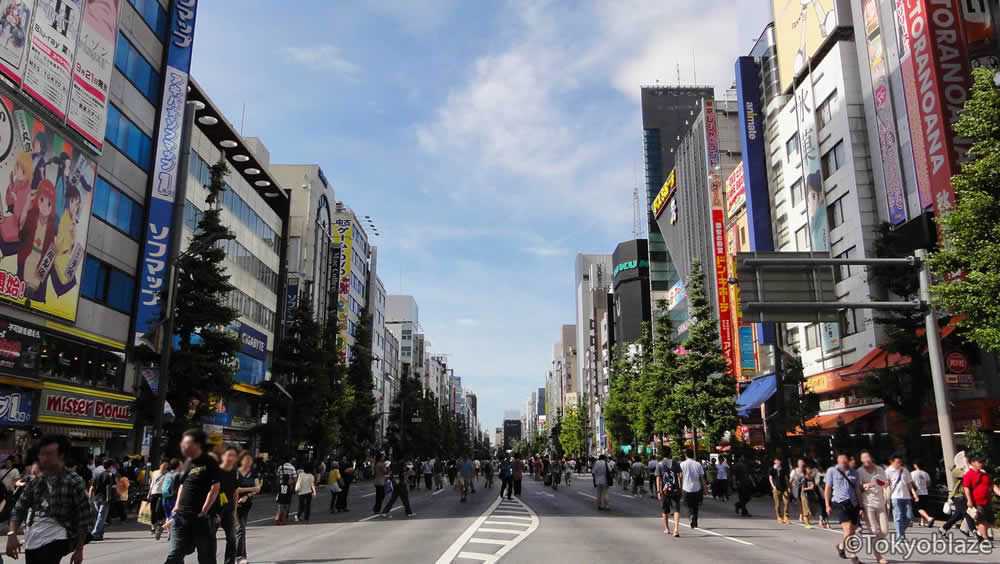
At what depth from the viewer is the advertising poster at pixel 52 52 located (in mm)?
23250

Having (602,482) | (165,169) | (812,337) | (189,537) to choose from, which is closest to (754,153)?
(812,337)

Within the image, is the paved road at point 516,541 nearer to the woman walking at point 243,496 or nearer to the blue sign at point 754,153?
the woman walking at point 243,496

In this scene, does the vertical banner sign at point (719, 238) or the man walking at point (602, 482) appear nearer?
the man walking at point (602, 482)

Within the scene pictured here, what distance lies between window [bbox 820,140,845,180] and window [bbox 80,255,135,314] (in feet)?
115

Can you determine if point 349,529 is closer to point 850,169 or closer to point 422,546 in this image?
point 422,546

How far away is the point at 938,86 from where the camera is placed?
2748 centimetres

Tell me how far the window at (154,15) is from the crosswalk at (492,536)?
85.1ft

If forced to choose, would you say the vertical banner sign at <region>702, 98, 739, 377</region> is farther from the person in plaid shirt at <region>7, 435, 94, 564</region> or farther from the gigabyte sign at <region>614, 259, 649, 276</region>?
the gigabyte sign at <region>614, 259, 649, 276</region>

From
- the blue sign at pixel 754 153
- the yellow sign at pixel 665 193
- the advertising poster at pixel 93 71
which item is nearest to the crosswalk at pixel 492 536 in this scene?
the advertising poster at pixel 93 71

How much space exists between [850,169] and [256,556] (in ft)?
110

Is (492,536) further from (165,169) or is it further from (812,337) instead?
(812,337)

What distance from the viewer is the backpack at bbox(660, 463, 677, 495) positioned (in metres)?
16.5

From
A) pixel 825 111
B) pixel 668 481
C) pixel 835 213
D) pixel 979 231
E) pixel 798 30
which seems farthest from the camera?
pixel 798 30

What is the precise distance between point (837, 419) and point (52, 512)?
34001 mm
